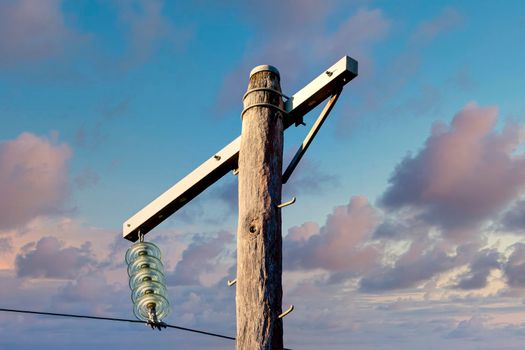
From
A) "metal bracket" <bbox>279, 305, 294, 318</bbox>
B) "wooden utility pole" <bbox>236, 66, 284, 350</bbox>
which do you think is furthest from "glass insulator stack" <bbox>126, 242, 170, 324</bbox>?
"metal bracket" <bbox>279, 305, 294, 318</bbox>

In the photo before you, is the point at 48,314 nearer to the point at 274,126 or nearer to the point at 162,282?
the point at 162,282

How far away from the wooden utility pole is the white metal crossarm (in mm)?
277

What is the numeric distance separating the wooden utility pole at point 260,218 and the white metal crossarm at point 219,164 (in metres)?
0.28

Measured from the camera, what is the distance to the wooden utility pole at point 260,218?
19.7ft

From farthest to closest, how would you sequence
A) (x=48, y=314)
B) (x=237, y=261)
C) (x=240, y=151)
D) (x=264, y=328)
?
(x=48, y=314), (x=240, y=151), (x=237, y=261), (x=264, y=328)

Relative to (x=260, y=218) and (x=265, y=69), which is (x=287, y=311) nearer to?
(x=260, y=218)

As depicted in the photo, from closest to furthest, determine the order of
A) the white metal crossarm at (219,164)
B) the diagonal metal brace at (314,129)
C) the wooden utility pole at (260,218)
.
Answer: the wooden utility pole at (260,218) → the white metal crossarm at (219,164) → the diagonal metal brace at (314,129)

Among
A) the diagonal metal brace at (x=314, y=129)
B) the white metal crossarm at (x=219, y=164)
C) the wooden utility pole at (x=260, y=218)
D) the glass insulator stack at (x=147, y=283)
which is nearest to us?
the wooden utility pole at (x=260, y=218)

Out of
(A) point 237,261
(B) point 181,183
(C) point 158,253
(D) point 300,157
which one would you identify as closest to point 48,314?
(C) point 158,253

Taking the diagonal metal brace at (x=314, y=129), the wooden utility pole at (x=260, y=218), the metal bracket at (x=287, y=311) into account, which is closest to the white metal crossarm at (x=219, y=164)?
the diagonal metal brace at (x=314, y=129)

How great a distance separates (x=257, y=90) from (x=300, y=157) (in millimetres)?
880

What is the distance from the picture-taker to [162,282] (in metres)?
7.51

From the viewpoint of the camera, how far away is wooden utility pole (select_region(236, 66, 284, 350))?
602cm

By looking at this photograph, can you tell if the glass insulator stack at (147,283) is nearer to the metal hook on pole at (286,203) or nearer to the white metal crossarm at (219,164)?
the white metal crossarm at (219,164)
